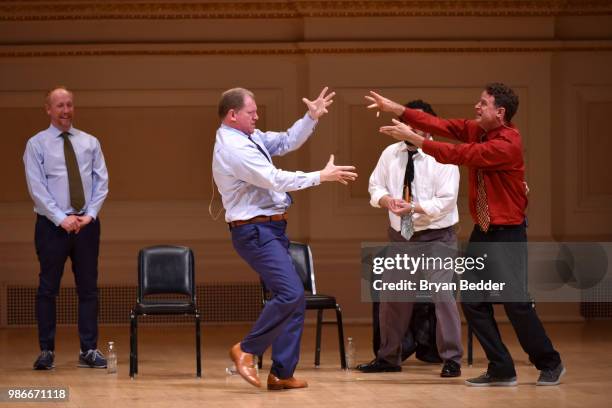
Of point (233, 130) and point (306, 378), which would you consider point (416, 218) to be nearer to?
point (306, 378)

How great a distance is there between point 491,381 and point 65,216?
8.94ft

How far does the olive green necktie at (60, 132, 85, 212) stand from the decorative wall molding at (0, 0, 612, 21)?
2.30m

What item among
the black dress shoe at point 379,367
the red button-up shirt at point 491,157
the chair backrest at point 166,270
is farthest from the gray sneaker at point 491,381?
the chair backrest at point 166,270

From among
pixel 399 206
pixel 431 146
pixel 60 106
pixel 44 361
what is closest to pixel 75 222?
pixel 60 106

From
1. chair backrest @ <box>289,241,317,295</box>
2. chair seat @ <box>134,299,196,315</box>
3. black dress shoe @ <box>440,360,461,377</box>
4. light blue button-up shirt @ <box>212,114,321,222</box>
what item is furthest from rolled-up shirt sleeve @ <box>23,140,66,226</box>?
black dress shoe @ <box>440,360,461,377</box>

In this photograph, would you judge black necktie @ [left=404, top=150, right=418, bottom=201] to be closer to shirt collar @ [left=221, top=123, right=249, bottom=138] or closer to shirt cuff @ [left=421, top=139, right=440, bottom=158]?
shirt cuff @ [left=421, top=139, right=440, bottom=158]

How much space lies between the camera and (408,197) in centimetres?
654

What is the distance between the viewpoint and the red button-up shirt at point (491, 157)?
577cm

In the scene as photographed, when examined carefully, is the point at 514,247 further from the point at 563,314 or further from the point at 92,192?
A: the point at 563,314

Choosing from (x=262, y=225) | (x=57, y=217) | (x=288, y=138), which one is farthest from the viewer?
Answer: (x=57, y=217)

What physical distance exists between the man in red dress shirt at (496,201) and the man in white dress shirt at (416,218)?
53cm

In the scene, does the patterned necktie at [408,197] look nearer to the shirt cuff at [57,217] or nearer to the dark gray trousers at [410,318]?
the dark gray trousers at [410,318]

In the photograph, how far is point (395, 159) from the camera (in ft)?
21.8

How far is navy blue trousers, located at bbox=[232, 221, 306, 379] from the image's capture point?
589 centimetres
